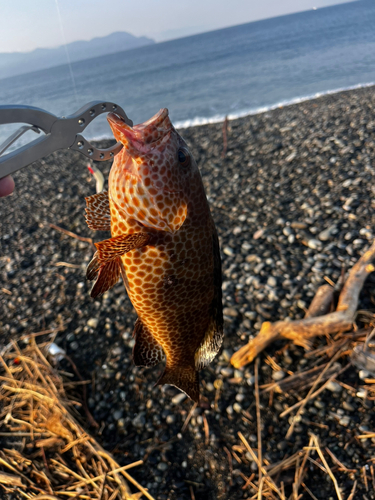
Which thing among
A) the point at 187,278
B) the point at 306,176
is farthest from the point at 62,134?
the point at 306,176

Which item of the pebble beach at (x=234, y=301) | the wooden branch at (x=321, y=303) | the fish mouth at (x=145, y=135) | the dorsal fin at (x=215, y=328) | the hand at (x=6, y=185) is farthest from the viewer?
the wooden branch at (x=321, y=303)

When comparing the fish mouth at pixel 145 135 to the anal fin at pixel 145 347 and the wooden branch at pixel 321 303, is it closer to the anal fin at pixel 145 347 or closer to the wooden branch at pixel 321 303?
the anal fin at pixel 145 347

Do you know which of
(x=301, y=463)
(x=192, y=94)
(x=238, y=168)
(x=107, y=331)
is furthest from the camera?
(x=192, y=94)

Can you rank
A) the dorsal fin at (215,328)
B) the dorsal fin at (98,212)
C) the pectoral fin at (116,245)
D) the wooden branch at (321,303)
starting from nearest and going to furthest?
the pectoral fin at (116,245), the dorsal fin at (98,212), the dorsal fin at (215,328), the wooden branch at (321,303)

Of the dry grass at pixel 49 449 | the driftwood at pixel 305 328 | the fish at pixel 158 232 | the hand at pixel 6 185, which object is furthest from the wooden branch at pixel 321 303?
the hand at pixel 6 185

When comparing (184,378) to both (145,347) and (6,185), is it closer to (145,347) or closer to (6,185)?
(145,347)

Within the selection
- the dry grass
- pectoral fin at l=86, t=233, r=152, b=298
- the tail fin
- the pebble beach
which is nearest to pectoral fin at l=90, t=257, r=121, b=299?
pectoral fin at l=86, t=233, r=152, b=298

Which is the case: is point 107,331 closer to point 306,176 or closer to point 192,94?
point 306,176

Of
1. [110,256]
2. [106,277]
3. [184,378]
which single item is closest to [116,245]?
[110,256]
